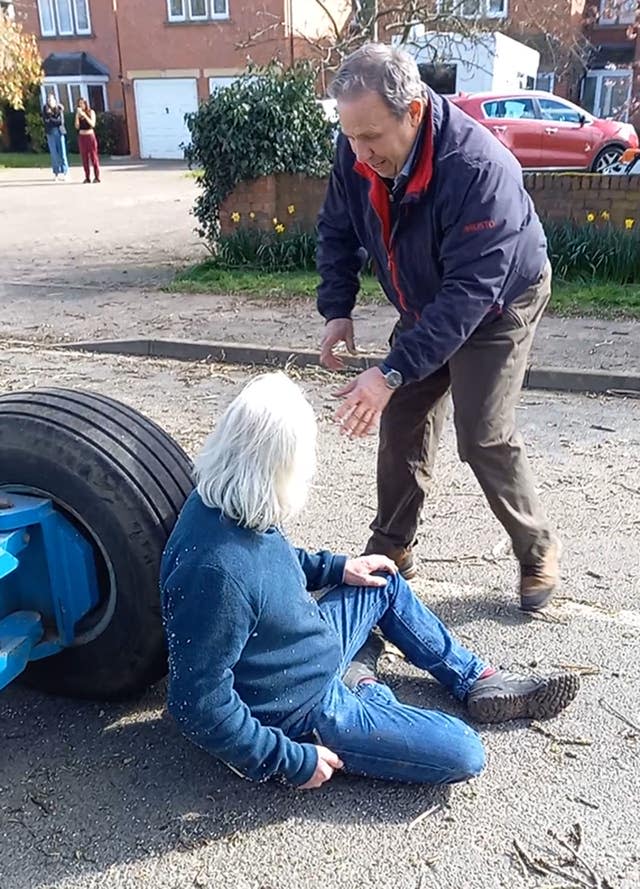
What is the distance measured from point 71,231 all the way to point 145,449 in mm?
12240

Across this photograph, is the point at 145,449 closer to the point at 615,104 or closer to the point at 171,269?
the point at 171,269

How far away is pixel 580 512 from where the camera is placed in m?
4.22

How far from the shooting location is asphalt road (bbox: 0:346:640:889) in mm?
2242

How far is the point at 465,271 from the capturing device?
9.18ft

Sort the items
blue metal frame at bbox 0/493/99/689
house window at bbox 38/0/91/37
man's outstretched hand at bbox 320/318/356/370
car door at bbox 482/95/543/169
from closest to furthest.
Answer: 1. blue metal frame at bbox 0/493/99/689
2. man's outstretched hand at bbox 320/318/356/370
3. car door at bbox 482/95/543/169
4. house window at bbox 38/0/91/37

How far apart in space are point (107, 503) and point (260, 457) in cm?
66

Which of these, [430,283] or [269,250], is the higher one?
[430,283]

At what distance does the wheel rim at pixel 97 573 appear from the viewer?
2.64m

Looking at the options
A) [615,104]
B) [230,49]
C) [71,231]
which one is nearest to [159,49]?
[230,49]

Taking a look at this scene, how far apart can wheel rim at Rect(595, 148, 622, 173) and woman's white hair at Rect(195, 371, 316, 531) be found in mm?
17009

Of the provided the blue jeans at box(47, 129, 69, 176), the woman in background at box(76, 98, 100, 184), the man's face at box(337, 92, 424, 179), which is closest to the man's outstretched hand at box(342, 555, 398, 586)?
the man's face at box(337, 92, 424, 179)

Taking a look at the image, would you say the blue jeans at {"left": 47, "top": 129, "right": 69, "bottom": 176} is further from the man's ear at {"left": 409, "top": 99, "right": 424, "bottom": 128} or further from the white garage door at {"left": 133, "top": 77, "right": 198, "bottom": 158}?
the man's ear at {"left": 409, "top": 99, "right": 424, "bottom": 128}

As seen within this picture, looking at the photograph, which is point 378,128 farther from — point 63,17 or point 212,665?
point 63,17

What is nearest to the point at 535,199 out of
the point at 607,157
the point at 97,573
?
the point at 97,573
